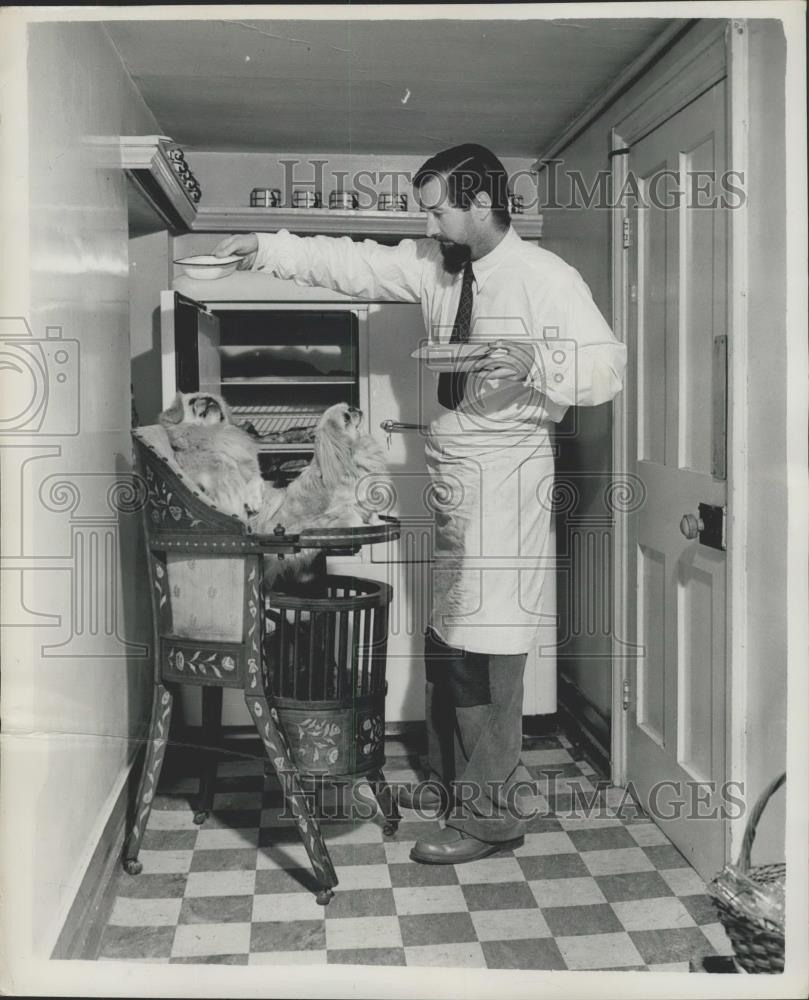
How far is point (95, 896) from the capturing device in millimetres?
2305

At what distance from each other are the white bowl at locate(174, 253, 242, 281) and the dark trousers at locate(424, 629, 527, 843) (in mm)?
1211

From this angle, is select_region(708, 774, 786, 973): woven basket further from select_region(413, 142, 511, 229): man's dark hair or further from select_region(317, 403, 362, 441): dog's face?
select_region(413, 142, 511, 229): man's dark hair

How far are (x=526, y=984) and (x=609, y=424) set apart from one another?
1880 mm

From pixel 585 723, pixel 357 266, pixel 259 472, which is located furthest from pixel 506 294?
pixel 585 723

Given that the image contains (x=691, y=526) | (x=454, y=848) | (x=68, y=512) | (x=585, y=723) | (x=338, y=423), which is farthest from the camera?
(x=585, y=723)

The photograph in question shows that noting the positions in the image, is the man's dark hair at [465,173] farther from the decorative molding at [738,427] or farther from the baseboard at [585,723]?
the baseboard at [585,723]

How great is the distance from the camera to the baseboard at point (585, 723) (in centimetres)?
343

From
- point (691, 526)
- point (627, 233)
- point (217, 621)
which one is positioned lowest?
point (217, 621)

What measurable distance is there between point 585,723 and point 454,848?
1.06 m

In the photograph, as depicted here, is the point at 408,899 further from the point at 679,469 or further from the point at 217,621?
the point at 679,469

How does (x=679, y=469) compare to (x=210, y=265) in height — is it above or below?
below

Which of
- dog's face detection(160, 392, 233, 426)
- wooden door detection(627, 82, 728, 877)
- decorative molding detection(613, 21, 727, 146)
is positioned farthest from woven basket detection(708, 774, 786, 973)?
decorative molding detection(613, 21, 727, 146)

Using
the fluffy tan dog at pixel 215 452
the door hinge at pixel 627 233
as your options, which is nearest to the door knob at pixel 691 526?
the door hinge at pixel 627 233

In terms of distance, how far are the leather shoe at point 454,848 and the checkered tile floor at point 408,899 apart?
25 millimetres
